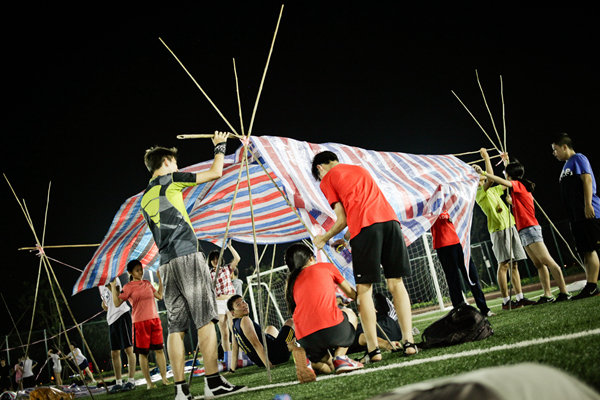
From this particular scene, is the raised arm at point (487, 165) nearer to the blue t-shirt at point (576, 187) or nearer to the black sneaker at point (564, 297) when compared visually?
the blue t-shirt at point (576, 187)

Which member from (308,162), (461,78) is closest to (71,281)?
(461,78)

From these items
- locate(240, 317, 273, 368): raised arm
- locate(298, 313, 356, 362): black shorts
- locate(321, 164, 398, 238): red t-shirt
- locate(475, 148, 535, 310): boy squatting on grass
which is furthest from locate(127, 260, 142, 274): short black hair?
locate(475, 148, 535, 310): boy squatting on grass

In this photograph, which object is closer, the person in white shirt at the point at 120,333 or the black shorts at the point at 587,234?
the black shorts at the point at 587,234

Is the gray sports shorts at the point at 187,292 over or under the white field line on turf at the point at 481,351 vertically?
over

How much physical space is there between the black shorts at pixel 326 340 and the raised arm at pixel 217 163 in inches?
58.9

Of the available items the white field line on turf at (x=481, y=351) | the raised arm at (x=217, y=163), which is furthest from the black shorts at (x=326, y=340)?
the raised arm at (x=217, y=163)

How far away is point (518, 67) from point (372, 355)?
22777mm

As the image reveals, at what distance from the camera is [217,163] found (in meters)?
3.61

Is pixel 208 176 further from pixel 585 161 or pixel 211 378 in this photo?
pixel 585 161

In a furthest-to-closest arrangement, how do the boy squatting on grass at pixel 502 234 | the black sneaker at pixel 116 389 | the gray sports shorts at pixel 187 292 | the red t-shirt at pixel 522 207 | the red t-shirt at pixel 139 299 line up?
the black sneaker at pixel 116 389, the red t-shirt at pixel 139 299, the boy squatting on grass at pixel 502 234, the red t-shirt at pixel 522 207, the gray sports shorts at pixel 187 292

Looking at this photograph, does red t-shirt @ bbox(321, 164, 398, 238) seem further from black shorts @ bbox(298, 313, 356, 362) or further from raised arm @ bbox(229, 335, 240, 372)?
raised arm @ bbox(229, 335, 240, 372)

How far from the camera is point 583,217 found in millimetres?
4625

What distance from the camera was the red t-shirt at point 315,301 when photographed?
3564 millimetres

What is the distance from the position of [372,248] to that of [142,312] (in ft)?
12.9
